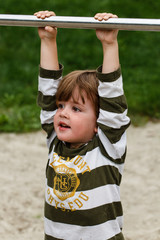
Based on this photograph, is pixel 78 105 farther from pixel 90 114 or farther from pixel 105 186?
pixel 105 186

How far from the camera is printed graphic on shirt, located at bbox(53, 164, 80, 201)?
2284 mm

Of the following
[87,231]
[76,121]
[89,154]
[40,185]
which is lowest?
[40,185]

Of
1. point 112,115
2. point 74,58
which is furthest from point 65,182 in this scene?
point 74,58

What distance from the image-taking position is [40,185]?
414cm

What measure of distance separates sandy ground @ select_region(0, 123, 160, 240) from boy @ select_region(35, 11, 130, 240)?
1069mm

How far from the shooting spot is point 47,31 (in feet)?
8.01

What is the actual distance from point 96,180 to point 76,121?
292 mm

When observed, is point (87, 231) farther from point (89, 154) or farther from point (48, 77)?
point (48, 77)

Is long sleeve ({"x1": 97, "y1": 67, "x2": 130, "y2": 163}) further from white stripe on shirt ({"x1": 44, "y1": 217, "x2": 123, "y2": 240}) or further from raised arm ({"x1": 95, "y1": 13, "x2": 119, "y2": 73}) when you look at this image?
white stripe on shirt ({"x1": 44, "y1": 217, "x2": 123, "y2": 240})

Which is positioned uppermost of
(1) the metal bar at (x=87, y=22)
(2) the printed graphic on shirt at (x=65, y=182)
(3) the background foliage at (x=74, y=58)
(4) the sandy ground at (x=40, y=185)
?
(1) the metal bar at (x=87, y=22)

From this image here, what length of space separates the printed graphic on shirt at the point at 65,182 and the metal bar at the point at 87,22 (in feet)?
2.18

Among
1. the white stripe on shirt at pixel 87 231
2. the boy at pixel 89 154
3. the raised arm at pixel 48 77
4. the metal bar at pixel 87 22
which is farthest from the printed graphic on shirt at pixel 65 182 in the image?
the metal bar at pixel 87 22

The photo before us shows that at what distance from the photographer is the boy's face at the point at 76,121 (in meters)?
2.31

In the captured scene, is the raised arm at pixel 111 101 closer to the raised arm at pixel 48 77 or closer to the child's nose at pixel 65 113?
the child's nose at pixel 65 113
